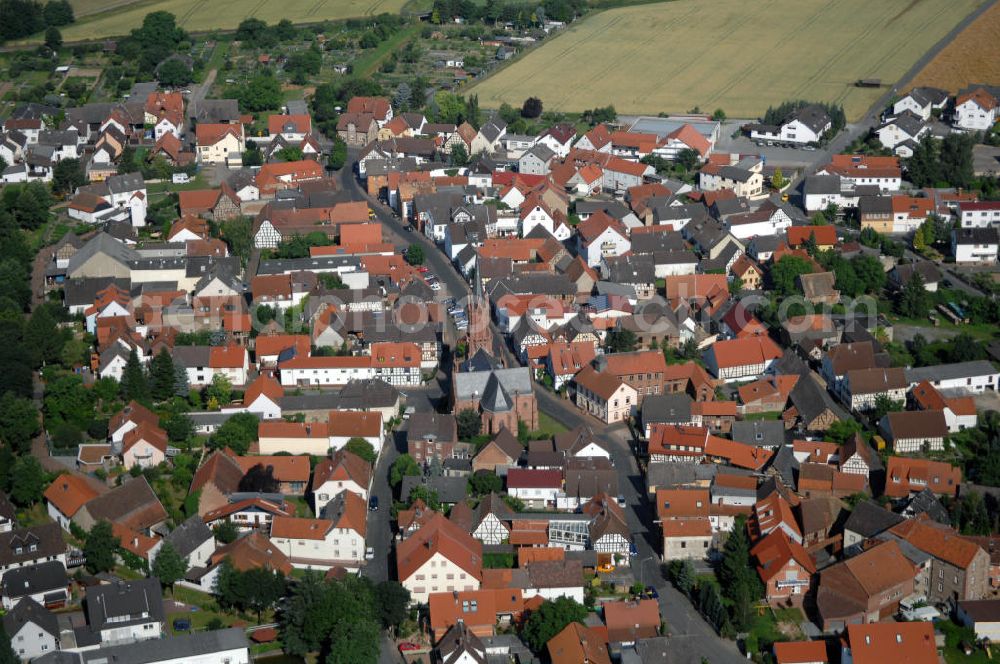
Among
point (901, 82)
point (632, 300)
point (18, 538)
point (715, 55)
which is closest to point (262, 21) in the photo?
point (715, 55)

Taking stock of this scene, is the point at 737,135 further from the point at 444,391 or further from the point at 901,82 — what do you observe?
the point at 444,391

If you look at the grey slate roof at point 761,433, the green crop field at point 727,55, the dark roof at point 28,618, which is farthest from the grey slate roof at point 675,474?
the green crop field at point 727,55

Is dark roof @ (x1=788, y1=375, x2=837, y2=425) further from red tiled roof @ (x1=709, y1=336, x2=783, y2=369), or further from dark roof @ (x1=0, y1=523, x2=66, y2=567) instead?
dark roof @ (x1=0, y1=523, x2=66, y2=567)

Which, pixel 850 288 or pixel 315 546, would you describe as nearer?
pixel 315 546

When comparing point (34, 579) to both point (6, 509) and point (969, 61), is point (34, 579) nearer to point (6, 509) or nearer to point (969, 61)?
point (6, 509)

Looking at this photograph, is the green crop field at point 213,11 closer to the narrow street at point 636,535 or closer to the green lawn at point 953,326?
the narrow street at point 636,535

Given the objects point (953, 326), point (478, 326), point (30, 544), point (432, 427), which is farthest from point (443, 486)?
point (953, 326)

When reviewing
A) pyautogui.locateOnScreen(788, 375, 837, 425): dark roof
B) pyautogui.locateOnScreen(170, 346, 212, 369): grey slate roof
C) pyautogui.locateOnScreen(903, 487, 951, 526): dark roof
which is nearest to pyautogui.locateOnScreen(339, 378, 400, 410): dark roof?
pyautogui.locateOnScreen(170, 346, 212, 369): grey slate roof
